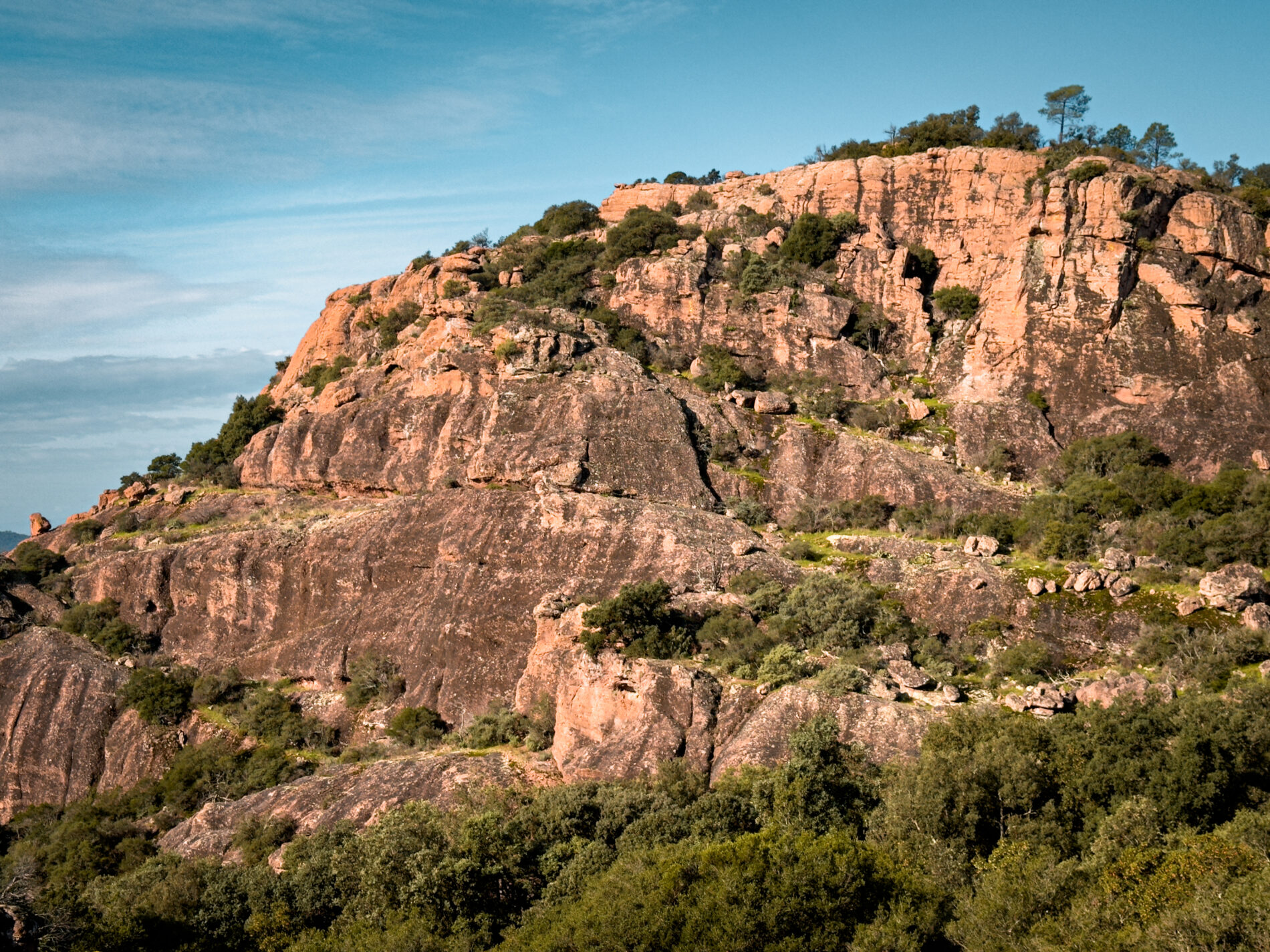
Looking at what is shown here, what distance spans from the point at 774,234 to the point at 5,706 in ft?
148

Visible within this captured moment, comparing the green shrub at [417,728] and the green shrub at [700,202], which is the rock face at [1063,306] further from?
the green shrub at [417,728]

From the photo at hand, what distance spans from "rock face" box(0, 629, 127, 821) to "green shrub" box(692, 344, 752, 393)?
97.3 feet

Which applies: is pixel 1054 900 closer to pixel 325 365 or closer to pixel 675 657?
pixel 675 657

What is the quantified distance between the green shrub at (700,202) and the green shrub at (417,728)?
3985 cm

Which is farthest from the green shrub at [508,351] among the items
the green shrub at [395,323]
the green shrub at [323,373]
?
the green shrub at [323,373]

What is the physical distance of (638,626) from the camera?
124ft

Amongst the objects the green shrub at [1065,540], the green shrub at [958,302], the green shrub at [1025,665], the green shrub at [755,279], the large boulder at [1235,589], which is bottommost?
the green shrub at [1025,665]

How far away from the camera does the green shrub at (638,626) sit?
37.1 m

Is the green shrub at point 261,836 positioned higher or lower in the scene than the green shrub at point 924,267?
lower

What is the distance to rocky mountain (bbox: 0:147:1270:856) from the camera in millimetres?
37406

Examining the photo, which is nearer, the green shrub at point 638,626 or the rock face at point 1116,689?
the rock face at point 1116,689

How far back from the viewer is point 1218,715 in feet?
97.0

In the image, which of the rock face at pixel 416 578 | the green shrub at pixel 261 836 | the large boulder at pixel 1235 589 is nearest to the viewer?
the green shrub at pixel 261 836

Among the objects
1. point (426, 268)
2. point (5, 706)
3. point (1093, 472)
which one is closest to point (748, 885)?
point (1093, 472)
